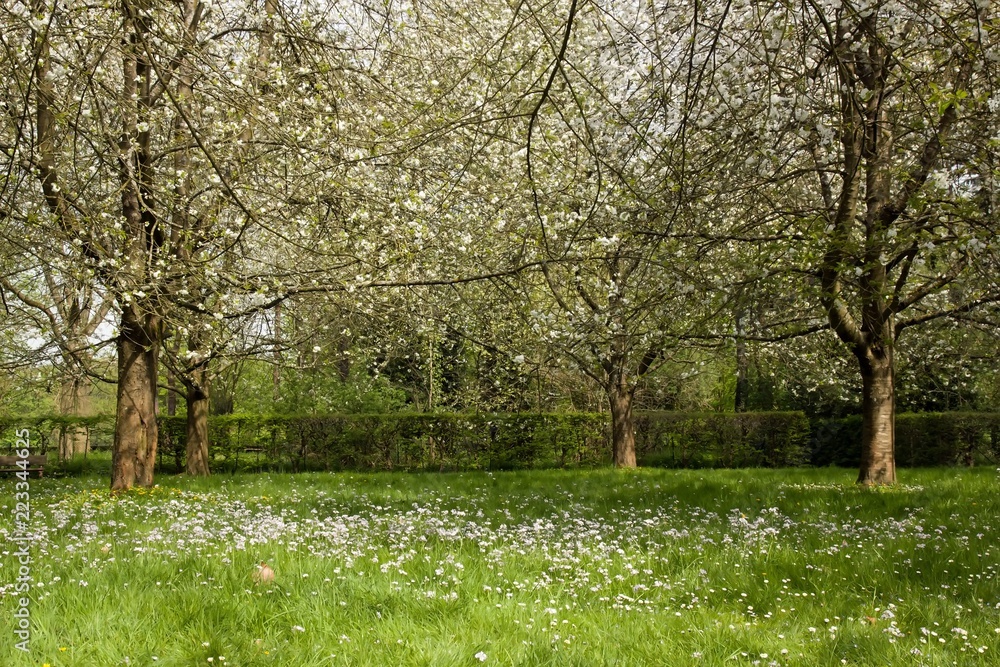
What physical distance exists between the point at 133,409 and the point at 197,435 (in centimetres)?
458

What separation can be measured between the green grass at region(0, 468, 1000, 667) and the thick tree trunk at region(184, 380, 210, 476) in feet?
21.9

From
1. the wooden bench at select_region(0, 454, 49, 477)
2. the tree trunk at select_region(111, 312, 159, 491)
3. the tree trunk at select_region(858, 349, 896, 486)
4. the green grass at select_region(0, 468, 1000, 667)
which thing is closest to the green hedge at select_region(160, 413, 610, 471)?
the wooden bench at select_region(0, 454, 49, 477)

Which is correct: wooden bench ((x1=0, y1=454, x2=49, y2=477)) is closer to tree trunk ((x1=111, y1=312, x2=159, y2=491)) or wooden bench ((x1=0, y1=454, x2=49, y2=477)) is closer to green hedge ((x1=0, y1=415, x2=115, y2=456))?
green hedge ((x1=0, y1=415, x2=115, y2=456))

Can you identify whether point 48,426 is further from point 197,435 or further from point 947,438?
point 947,438

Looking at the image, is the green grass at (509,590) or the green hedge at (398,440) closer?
the green grass at (509,590)

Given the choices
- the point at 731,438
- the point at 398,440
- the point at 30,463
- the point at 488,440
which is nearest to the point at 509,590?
the point at 488,440

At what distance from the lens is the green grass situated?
10.1ft

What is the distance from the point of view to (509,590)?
3.84m

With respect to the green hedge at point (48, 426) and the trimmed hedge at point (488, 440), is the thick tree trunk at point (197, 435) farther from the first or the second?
the green hedge at point (48, 426)

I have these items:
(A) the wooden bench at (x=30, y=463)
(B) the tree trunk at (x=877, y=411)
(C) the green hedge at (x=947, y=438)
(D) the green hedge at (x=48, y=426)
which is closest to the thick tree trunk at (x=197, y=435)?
(A) the wooden bench at (x=30, y=463)

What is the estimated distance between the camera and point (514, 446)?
15.2 metres

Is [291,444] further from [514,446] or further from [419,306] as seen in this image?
[419,306]

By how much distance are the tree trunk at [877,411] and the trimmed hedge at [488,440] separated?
17.9ft

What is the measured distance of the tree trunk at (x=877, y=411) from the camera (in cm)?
972
